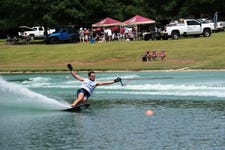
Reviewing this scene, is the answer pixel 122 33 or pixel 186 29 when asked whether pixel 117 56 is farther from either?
pixel 122 33

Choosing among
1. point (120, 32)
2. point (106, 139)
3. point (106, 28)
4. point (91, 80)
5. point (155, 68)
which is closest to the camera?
point (106, 139)

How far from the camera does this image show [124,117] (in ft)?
76.1

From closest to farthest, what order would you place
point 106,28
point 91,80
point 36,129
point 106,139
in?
point 106,139 → point 36,129 → point 91,80 → point 106,28

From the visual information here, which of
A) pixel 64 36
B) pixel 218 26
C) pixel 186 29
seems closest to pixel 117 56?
pixel 186 29

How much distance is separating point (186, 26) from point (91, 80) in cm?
4271

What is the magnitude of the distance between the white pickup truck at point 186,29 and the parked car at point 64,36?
12.1 meters

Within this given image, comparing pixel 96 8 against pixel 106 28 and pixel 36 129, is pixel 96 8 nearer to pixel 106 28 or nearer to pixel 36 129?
pixel 106 28

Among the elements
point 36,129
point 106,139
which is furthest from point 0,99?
point 106,139

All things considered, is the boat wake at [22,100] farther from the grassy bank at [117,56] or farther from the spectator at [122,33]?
the spectator at [122,33]

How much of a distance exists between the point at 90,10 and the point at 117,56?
24.4m

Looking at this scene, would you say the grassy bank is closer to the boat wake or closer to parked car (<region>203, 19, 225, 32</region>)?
parked car (<region>203, 19, 225, 32</region>)

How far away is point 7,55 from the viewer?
6347cm

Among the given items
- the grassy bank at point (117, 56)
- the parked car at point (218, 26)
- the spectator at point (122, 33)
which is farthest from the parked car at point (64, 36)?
the parked car at point (218, 26)

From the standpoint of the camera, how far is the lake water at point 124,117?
18.2 metres
